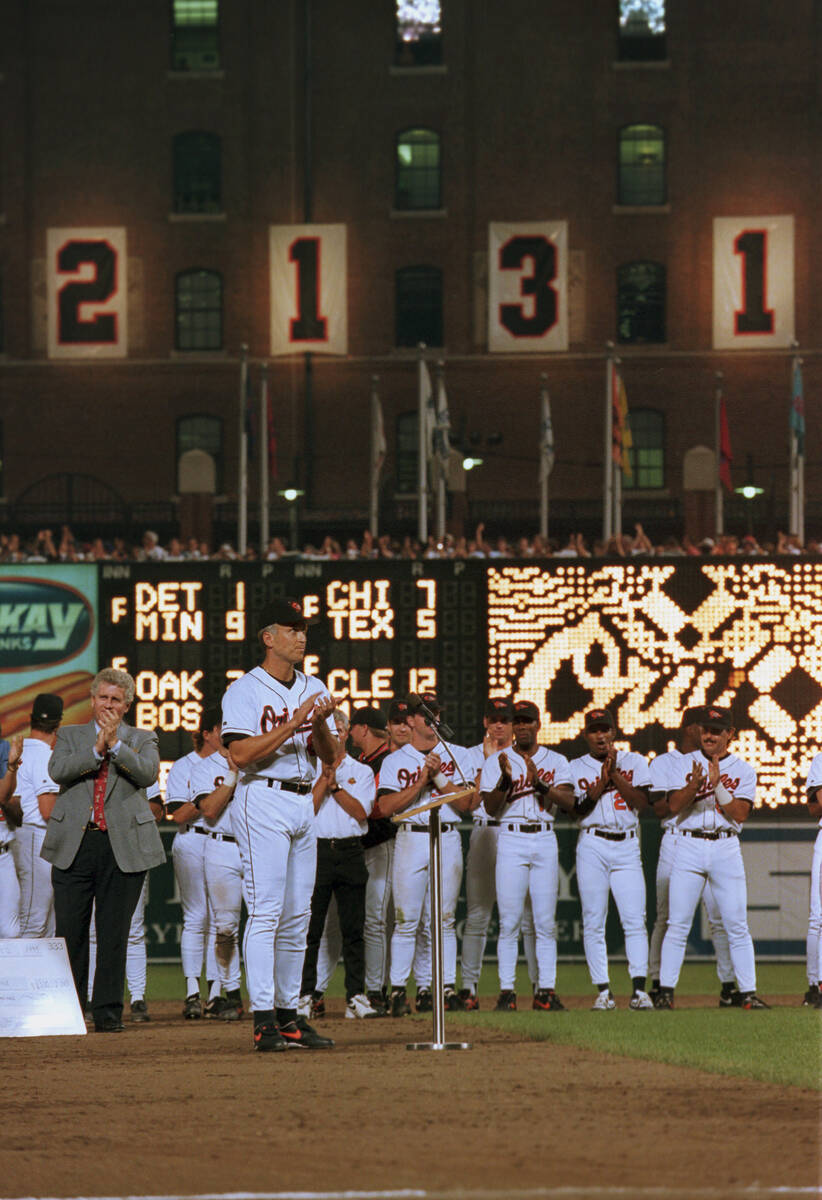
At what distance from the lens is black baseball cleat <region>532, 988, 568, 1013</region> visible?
12.6 meters

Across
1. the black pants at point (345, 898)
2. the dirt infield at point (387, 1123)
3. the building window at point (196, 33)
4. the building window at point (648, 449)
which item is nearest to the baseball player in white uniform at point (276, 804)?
the dirt infield at point (387, 1123)

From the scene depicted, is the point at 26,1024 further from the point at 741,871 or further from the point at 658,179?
the point at 658,179

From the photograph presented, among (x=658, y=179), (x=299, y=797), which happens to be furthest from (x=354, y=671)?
(x=658, y=179)

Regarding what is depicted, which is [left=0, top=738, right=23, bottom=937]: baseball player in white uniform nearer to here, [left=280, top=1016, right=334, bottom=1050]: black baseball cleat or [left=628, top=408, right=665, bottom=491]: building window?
[left=280, top=1016, right=334, bottom=1050]: black baseball cleat

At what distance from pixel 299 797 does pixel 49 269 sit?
31.9 metres

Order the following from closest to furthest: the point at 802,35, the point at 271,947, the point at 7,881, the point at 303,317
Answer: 1. the point at 271,947
2. the point at 7,881
3. the point at 303,317
4. the point at 802,35

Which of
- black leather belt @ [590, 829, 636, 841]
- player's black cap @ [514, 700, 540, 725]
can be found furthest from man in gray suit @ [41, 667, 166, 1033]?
black leather belt @ [590, 829, 636, 841]

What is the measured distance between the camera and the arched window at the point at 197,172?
43812mm

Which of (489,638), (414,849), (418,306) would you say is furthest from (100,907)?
(418,306)

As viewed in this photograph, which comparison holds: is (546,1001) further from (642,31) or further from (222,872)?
(642,31)

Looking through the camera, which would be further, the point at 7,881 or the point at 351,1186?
the point at 7,881

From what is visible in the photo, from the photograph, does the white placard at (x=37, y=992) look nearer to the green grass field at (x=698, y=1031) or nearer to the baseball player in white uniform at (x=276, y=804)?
the baseball player in white uniform at (x=276, y=804)

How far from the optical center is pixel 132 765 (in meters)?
10.6

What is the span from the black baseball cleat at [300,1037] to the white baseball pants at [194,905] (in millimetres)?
3631
